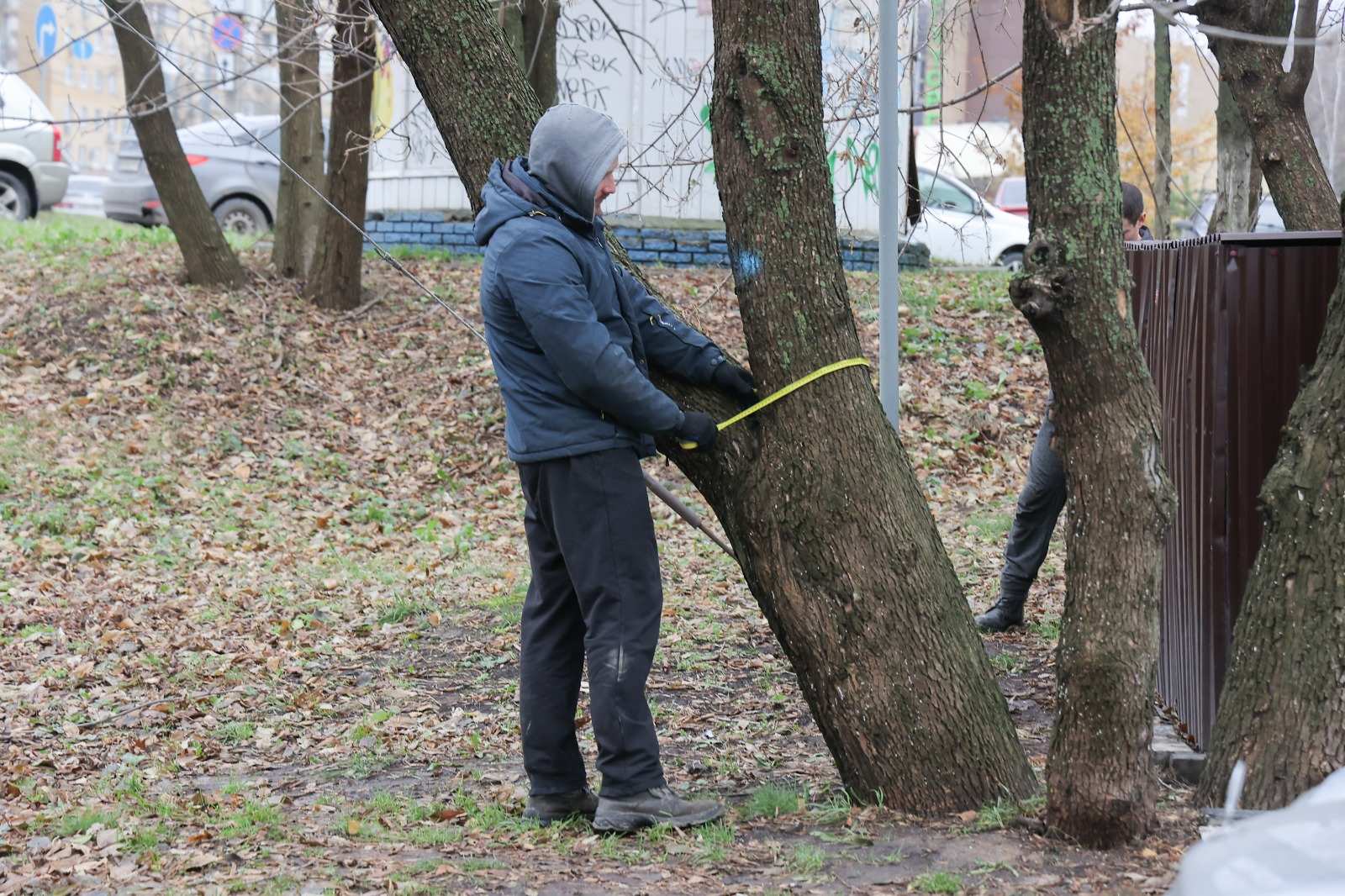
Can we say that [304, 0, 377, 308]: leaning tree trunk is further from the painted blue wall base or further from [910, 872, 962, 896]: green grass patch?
[910, 872, 962, 896]: green grass patch

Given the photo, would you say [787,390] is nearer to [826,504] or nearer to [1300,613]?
[826,504]

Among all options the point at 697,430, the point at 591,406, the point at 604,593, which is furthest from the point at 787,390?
the point at 604,593

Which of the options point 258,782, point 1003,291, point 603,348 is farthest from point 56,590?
point 1003,291

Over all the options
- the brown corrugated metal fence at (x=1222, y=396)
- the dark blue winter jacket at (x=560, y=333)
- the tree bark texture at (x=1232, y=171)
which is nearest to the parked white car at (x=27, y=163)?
the tree bark texture at (x=1232, y=171)

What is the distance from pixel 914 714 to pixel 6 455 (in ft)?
26.0

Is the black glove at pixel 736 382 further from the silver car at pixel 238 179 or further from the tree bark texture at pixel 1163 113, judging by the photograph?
the silver car at pixel 238 179

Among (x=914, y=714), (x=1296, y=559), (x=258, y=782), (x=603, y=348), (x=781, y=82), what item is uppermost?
(x=781, y=82)

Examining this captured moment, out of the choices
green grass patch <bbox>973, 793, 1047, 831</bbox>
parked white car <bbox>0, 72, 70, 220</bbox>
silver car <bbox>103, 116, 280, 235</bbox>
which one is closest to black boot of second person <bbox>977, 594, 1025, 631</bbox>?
green grass patch <bbox>973, 793, 1047, 831</bbox>

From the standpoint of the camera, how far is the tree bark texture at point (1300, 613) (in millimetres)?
3578

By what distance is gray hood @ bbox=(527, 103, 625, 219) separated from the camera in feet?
12.8

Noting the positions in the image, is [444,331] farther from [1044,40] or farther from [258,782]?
[1044,40]

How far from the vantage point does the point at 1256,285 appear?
14.2 feet

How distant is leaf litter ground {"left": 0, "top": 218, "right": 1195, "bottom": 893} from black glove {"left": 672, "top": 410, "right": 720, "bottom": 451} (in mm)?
1138

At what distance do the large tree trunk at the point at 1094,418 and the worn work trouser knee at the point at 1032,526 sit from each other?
269 cm
